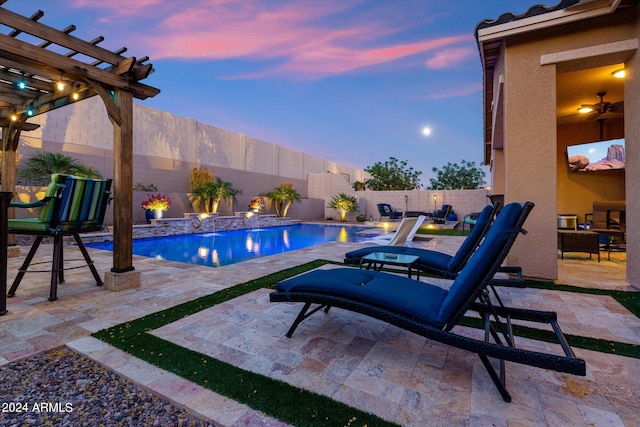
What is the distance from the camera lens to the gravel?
1433 mm

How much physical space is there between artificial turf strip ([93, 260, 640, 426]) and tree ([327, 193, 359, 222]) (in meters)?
15.4

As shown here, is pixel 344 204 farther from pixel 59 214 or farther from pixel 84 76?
pixel 59 214

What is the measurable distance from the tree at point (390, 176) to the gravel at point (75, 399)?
79.1 feet

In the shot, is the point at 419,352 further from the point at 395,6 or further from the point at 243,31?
the point at 395,6

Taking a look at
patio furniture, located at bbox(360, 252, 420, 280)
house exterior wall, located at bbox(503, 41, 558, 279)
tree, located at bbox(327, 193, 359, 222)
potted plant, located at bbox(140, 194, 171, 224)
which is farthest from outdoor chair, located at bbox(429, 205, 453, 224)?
potted plant, located at bbox(140, 194, 171, 224)

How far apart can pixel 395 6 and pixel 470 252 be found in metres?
10.1

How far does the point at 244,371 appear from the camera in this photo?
1.80 metres

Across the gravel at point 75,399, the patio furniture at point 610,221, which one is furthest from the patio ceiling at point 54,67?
the patio furniture at point 610,221

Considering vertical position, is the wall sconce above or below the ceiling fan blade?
above

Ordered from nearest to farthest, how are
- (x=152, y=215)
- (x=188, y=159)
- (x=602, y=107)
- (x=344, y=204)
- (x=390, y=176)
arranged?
1. (x=602, y=107)
2. (x=152, y=215)
3. (x=188, y=159)
4. (x=344, y=204)
5. (x=390, y=176)

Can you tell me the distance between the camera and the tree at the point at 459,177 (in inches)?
1232

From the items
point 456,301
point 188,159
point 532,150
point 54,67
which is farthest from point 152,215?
point 456,301

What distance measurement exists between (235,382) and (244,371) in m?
0.12

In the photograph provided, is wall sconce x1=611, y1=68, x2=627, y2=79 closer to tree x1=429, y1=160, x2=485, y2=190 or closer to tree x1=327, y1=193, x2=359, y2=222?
tree x1=327, y1=193, x2=359, y2=222
